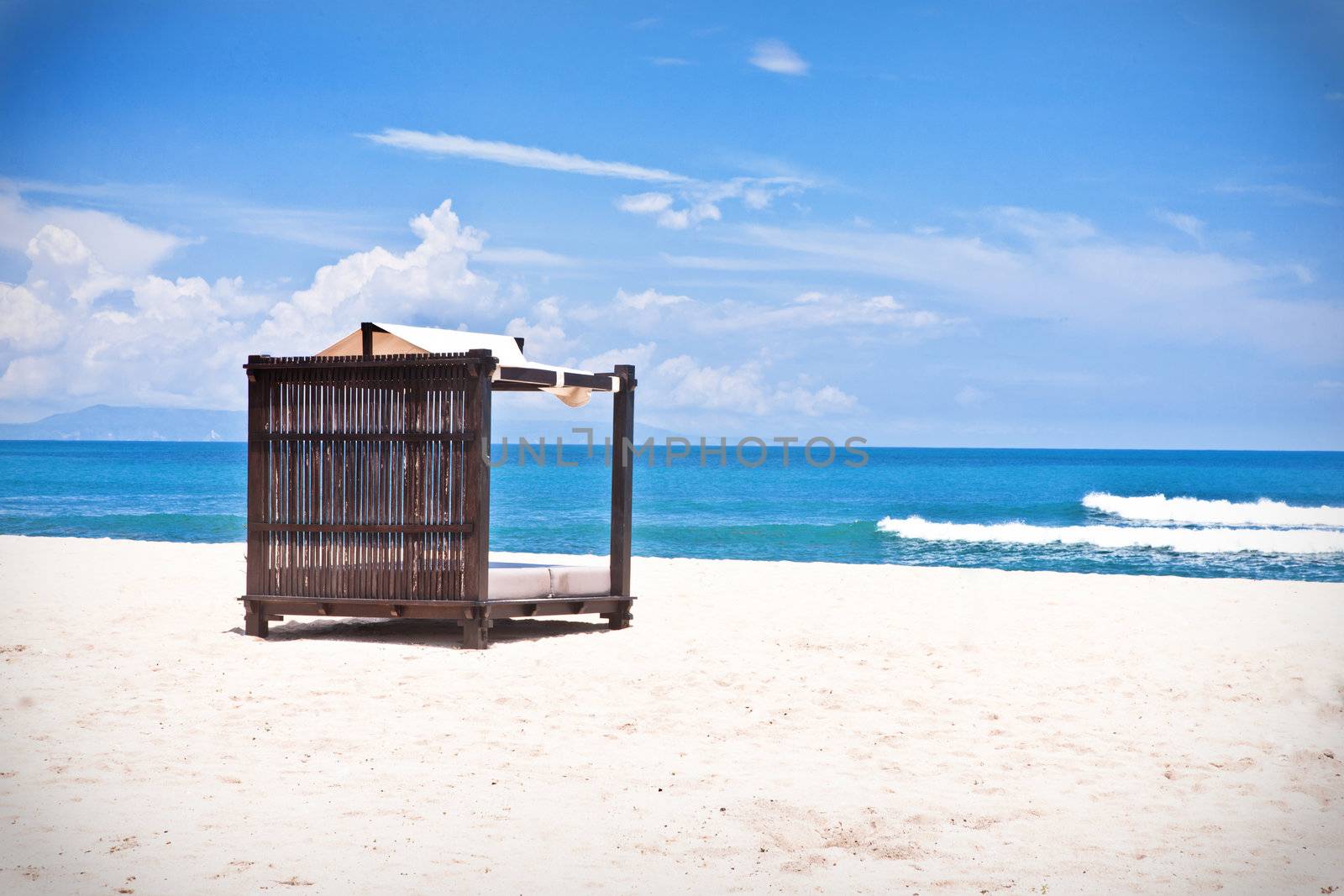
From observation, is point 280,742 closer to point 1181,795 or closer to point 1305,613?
point 1181,795

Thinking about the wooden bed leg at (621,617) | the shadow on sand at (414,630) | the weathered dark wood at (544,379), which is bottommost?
the shadow on sand at (414,630)

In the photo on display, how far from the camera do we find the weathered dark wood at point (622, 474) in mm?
9234

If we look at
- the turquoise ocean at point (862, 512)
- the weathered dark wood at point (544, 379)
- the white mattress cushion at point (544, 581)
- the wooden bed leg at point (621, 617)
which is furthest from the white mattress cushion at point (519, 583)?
the turquoise ocean at point (862, 512)

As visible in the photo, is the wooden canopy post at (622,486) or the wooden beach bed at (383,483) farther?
the wooden canopy post at (622,486)

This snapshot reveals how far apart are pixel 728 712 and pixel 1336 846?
9.84ft

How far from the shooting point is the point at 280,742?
5703 mm

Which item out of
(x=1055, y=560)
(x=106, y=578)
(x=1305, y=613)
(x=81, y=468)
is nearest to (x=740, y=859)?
(x=1305, y=613)

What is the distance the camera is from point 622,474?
30.9ft

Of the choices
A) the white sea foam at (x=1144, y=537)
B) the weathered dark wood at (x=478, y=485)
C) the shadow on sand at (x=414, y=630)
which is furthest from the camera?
the white sea foam at (x=1144, y=537)

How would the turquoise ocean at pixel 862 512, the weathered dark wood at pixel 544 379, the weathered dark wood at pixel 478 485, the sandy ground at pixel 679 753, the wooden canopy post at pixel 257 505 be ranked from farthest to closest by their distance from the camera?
the turquoise ocean at pixel 862 512 → the wooden canopy post at pixel 257 505 → the weathered dark wood at pixel 544 379 → the weathered dark wood at pixel 478 485 → the sandy ground at pixel 679 753

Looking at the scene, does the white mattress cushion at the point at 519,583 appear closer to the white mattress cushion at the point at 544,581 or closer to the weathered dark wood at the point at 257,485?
the white mattress cushion at the point at 544,581

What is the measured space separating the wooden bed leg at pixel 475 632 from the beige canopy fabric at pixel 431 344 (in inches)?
66.2

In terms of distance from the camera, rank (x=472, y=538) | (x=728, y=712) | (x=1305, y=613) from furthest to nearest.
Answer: (x=1305, y=613)
(x=472, y=538)
(x=728, y=712)

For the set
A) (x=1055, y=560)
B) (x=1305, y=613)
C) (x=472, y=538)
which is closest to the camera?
(x=472, y=538)
